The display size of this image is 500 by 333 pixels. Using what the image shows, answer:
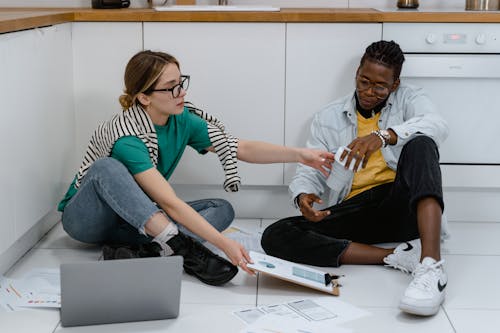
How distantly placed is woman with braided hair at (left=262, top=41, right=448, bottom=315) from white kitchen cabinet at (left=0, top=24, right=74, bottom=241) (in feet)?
2.73

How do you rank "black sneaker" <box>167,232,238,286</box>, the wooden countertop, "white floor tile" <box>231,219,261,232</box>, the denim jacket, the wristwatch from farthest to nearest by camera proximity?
"white floor tile" <box>231,219,261,232</box> < the wooden countertop < the denim jacket < the wristwatch < "black sneaker" <box>167,232,238,286</box>

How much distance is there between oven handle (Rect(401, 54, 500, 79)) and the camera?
10.8 feet

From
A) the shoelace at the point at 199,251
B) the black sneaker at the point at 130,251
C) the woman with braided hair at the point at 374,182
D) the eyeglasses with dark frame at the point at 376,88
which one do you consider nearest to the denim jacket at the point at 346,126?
the woman with braided hair at the point at 374,182

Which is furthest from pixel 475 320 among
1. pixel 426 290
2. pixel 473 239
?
pixel 473 239

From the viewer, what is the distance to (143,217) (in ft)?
8.66

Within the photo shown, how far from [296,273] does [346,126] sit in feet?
2.23

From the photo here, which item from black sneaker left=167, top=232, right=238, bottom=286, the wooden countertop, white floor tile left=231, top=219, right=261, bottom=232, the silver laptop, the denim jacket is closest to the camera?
the silver laptop

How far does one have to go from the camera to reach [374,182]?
3047mm

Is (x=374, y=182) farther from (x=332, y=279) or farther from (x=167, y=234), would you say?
(x=167, y=234)

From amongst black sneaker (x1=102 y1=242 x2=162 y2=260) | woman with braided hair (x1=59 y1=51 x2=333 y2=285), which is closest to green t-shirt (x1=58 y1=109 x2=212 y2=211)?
woman with braided hair (x1=59 y1=51 x2=333 y2=285)

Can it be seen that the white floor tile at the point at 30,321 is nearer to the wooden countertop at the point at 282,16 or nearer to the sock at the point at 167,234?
the sock at the point at 167,234

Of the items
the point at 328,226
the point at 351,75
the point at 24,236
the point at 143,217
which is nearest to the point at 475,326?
the point at 328,226

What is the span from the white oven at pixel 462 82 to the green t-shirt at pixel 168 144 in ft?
2.88

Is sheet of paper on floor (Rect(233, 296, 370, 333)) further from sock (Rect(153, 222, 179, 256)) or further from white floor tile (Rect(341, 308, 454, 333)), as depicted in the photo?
sock (Rect(153, 222, 179, 256))
